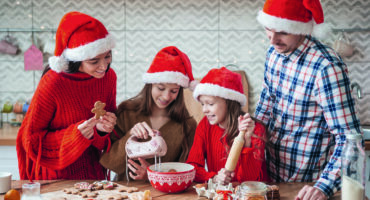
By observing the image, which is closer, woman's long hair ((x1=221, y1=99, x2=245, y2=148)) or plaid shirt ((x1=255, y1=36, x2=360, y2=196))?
plaid shirt ((x1=255, y1=36, x2=360, y2=196))

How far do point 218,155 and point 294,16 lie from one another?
0.68m

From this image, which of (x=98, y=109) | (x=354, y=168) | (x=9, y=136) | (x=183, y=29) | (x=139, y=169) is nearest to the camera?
(x=354, y=168)

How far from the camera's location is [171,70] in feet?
5.36

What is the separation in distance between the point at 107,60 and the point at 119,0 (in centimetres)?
155

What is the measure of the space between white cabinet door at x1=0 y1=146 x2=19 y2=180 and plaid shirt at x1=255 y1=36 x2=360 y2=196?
1.88 m

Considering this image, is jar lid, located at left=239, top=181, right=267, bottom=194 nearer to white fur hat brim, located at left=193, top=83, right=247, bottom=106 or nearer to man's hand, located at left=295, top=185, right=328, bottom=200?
man's hand, located at left=295, top=185, right=328, bottom=200

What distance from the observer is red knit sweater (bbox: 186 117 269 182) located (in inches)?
60.4

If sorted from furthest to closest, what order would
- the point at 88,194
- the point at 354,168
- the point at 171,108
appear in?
the point at 171,108
the point at 88,194
the point at 354,168

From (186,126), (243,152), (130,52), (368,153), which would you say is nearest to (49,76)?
(186,126)

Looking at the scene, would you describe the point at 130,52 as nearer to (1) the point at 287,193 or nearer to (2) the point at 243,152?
(2) the point at 243,152

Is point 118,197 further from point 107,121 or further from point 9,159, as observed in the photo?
point 9,159

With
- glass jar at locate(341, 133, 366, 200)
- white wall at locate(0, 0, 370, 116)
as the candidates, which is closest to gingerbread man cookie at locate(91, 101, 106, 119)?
glass jar at locate(341, 133, 366, 200)

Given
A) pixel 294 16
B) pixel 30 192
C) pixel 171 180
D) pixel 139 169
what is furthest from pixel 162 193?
pixel 294 16

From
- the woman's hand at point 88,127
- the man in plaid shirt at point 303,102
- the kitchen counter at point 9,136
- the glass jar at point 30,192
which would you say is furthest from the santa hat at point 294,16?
the kitchen counter at point 9,136
